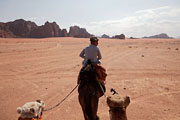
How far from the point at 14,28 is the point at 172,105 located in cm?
9537

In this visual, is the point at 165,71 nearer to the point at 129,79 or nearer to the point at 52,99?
the point at 129,79

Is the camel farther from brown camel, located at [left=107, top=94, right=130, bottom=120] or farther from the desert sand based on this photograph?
the desert sand

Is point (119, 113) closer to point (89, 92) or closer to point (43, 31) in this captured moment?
point (89, 92)

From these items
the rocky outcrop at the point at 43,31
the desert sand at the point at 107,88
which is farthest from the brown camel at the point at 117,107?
the rocky outcrop at the point at 43,31

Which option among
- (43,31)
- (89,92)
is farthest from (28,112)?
(43,31)

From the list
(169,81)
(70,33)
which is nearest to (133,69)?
(169,81)

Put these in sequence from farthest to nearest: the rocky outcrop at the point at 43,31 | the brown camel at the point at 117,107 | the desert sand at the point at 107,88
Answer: the rocky outcrop at the point at 43,31 → the desert sand at the point at 107,88 → the brown camel at the point at 117,107

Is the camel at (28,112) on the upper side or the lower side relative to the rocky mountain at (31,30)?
lower

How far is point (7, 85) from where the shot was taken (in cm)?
984

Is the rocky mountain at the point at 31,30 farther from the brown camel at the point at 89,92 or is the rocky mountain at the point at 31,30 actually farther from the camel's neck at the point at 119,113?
the camel's neck at the point at 119,113

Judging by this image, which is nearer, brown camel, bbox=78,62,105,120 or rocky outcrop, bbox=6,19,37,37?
brown camel, bbox=78,62,105,120

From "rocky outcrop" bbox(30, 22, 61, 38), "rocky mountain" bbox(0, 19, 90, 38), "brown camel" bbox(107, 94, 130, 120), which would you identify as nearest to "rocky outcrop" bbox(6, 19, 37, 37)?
"rocky mountain" bbox(0, 19, 90, 38)

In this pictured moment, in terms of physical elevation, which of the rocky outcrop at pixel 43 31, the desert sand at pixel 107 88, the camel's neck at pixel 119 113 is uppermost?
the rocky outcrop at pixel 43 31

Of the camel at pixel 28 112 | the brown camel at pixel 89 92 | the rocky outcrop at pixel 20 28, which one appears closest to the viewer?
the camel at pixel 28 112
